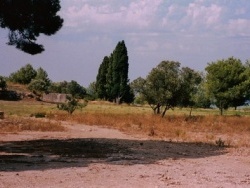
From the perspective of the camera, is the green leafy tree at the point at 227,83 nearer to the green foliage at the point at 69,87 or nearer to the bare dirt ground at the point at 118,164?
the bare dirt ground at the point at 118,164

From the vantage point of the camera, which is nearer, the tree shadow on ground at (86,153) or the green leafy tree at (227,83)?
the tree shadow on ground at (86,153)

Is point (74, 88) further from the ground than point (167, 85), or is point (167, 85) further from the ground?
point (74, 88)

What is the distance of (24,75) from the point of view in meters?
107

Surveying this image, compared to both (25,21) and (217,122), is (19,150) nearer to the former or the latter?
(25,21)

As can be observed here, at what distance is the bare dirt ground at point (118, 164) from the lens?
12320 mm

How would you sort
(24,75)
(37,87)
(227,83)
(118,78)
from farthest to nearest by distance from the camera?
(24,75)
(118,78)
(37,87)
(227,83)

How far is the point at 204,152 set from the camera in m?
21.1

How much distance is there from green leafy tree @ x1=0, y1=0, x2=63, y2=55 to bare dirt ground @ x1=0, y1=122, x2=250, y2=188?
15.2 feet

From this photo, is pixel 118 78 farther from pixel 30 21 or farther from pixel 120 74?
pixel 30 21

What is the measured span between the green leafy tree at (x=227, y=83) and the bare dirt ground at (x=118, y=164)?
41642 mm

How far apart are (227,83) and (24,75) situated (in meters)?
57.5

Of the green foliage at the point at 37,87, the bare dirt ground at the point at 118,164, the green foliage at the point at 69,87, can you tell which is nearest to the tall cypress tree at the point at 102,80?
the green foliage at the point at 69,87

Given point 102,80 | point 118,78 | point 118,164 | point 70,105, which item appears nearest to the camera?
point 118,164

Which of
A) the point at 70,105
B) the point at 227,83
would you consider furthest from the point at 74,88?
the point at 70,105
